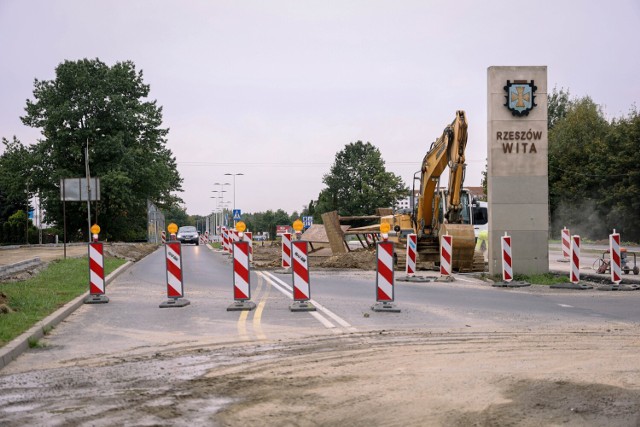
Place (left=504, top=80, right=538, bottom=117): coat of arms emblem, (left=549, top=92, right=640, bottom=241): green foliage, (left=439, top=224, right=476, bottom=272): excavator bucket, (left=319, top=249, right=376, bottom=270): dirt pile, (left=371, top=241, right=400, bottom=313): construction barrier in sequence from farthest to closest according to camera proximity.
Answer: (left=549, top=92, right=640, bottom=241): green foliage → (left=319, top=249, right=376, bottom=270): dirt pile → (left=439, top=224, right=476, bottom=272): excavator bucket → (left=504, top=80, right=538, bottom=117): coat of arms emblem → (left=371, top=241, right=400, bottom=313): construction barrier

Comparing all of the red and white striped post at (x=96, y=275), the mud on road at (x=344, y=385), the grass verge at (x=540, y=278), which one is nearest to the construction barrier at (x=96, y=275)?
the red and white striped post at (x=96, y=275)

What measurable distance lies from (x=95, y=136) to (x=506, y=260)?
1779 inches

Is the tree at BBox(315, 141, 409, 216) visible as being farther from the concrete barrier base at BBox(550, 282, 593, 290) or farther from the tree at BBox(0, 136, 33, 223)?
the concrete barrier base at BBox(550, 282, 593, 290)

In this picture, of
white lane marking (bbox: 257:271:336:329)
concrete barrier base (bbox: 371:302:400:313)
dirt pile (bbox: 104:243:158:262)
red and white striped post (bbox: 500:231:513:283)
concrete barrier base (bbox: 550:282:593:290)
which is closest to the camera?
white lane marking (bbox: 257:271:336:329)

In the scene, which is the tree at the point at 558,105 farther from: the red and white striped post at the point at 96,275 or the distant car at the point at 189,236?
the red and white striped post at the point at 96,275

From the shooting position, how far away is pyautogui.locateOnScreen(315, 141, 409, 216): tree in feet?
300

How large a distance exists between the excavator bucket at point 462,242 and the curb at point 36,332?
37.9ft

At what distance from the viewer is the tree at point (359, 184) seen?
91.3 metres

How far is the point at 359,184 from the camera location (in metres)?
100

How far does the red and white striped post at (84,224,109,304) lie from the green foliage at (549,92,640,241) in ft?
157

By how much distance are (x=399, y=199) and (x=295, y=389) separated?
274 feet

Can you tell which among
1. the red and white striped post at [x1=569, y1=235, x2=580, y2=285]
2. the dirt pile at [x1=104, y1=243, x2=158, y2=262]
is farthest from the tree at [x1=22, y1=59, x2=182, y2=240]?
the red and white striped post at [x1=569, y1=235, x2=580, y2=285]

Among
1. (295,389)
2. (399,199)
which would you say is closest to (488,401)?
(295,389)

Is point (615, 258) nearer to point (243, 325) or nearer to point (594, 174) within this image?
point (243, 325)
